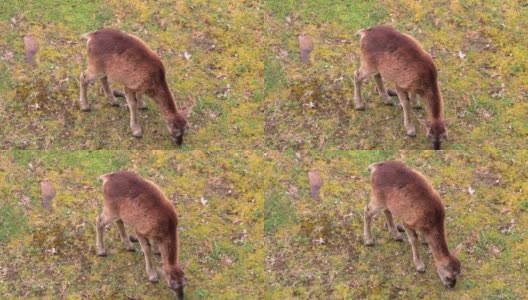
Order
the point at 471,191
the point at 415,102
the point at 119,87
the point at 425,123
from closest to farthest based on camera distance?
the point at 425,123
the point at 471,191
the point at 415,102
the point at 119,87

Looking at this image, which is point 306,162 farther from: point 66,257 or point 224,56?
point 66,257

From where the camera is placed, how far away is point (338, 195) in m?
20.6

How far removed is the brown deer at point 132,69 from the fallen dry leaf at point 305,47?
10.6 feet

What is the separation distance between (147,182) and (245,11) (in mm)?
5831

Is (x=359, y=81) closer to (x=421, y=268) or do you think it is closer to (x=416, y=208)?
(x=416, y=208)

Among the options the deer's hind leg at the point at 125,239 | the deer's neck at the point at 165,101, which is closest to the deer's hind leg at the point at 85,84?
the deer's neck at the point at 165,101

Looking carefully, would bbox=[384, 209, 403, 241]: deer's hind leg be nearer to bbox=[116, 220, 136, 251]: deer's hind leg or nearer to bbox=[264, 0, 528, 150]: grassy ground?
bbox=[264, 0, 528, 150]: grassy ground

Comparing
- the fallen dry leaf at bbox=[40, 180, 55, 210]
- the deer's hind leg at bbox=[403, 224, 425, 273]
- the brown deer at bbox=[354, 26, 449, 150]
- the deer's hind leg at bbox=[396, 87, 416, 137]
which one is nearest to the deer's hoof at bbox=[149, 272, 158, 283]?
the fallen dry leaf at bbox=[40, 180, 55, 210]

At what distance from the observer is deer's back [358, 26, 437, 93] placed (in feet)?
64.2

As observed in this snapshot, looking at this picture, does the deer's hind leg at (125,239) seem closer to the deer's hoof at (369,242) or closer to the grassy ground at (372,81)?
the grassy ground at (372,81)

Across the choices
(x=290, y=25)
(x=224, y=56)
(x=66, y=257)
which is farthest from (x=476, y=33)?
(x=66, y=257)

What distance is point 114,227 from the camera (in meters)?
19.9

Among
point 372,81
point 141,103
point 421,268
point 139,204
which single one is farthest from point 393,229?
point 141,103

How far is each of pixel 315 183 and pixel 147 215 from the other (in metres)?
3.81
